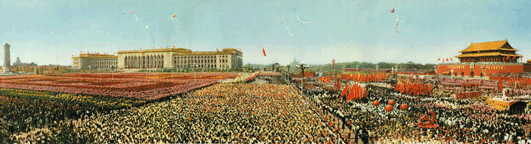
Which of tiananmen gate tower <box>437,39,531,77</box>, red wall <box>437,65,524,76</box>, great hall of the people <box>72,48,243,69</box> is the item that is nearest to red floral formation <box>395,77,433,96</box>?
tiananmen gate tower <box>437,39,531,77</box>

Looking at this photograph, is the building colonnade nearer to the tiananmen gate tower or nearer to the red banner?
the tiananmen gate tower

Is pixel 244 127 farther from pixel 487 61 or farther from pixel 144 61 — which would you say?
pixel 144 61

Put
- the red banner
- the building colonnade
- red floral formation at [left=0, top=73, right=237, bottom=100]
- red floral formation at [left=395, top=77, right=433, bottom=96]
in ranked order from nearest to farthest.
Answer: the red banner < red floral formation at [left=0, top=73, right=237, bottom=100] < red floral formation at [left=395, top=77, right=433, bottom=96] < the building colonnade

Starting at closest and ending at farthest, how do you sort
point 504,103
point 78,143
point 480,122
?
1. point 78,143
2. point 480,122
3. point 504,103

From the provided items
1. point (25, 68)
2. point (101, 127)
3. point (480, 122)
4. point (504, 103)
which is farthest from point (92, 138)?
point (25, 68)

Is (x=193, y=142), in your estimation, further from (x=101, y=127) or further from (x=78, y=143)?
(x=101, y=127)

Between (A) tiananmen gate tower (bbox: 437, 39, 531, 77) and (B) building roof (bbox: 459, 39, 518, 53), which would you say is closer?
(A) tiananmen gate tower (bbox: 437, 39, 531, 77)
